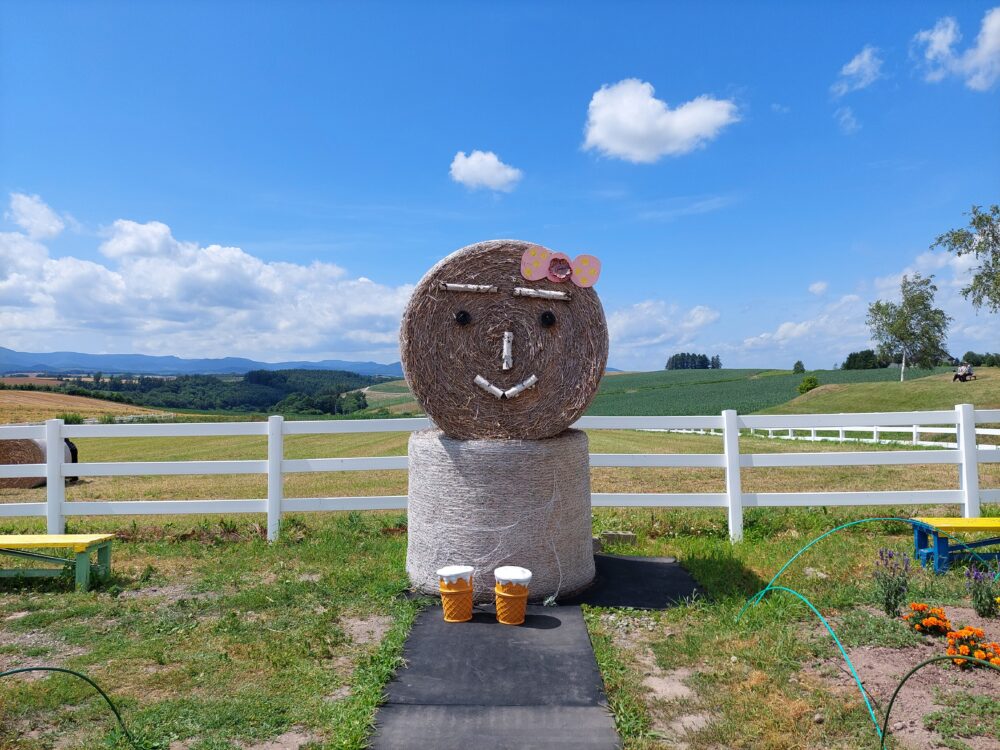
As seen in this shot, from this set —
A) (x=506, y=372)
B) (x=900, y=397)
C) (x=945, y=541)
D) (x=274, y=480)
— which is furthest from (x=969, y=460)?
(x=900, y=397)

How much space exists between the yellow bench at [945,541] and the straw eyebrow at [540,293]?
12.1 feet

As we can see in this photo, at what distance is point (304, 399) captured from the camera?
4309 centimetres

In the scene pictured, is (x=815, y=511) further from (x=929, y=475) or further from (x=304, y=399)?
(x=304, y=399)

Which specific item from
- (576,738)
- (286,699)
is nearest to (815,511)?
(576,738)

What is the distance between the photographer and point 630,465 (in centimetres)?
689

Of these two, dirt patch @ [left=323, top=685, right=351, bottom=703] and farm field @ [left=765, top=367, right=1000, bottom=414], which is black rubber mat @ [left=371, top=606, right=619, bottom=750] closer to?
dirt patch @ [left=323, top=685, right=351, bottom=703]

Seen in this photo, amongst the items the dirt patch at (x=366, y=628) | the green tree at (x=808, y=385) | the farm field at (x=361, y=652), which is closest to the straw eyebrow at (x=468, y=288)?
the farm field at (x=361, y=652)

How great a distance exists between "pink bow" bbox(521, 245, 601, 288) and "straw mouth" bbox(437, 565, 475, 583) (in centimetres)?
227

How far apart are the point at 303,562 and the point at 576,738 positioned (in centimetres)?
384

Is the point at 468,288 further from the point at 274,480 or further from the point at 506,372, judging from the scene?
the point at 274,480

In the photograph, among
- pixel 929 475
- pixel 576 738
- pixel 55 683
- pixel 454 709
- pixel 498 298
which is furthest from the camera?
pixel 929 475

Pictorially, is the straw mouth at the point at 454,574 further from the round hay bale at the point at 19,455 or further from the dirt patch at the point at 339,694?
the round hay bale at the point at 19,455

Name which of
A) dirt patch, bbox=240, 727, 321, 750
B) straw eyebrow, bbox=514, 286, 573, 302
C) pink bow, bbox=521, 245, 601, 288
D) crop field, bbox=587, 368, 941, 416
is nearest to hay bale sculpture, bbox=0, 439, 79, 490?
straw eyebrow, bbox=514, 286, 573, 302

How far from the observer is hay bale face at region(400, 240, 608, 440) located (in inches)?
207
